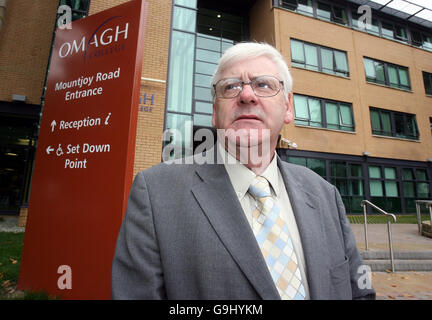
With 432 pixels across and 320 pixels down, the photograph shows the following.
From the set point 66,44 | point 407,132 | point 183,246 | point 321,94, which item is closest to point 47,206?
point 66,44

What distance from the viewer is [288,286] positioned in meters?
1.17

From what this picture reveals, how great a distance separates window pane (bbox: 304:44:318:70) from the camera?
43.0 feet

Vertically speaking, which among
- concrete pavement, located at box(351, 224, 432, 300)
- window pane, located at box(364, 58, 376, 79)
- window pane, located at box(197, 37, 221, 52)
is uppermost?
window pane, located at box(197, 37, 221, 52)

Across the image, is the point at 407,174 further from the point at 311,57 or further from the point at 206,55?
the point at 206,55

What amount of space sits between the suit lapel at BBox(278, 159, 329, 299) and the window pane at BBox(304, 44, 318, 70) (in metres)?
13.6

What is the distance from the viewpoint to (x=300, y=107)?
12.5m

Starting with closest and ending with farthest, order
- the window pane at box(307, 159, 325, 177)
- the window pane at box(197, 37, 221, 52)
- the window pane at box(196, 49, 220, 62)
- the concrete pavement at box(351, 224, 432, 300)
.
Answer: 1. the concrete pavement at box(351, 224, 432, 300)
2. the window pane at box(307, 159, 325, 177)
3. the window pane at box(196, 49, 220, 62)
4. the window pane at box(197, 37, 221, 52)

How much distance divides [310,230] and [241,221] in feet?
1.44

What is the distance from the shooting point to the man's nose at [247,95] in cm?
138

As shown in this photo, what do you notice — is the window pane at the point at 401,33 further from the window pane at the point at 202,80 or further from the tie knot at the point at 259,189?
the tie knot at the point at 259,189

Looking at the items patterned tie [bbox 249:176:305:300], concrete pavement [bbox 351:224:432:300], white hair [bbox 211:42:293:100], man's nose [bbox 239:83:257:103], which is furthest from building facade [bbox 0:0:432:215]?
patterned tie [bbox 249:176:305:300]

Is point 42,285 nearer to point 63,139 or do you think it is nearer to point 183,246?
point 63,139

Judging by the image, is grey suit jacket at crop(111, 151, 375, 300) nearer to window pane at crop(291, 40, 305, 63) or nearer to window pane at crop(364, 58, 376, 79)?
window pane at crop(291, 40, 305, 63)
